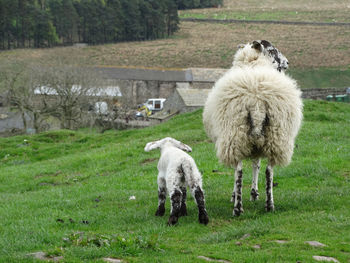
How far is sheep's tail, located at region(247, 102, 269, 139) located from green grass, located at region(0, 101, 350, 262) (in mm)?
1572

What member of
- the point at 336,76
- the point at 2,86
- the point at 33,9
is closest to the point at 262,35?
the point at 336,76

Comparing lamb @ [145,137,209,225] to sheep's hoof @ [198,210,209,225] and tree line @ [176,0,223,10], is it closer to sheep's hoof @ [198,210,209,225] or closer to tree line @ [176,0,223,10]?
sheep's hoof @ [198,210,209,225]

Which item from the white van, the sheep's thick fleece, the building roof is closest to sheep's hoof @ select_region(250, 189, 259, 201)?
the sheep's thick fleece

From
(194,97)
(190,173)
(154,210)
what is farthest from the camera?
(194,97)

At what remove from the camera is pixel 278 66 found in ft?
35.9

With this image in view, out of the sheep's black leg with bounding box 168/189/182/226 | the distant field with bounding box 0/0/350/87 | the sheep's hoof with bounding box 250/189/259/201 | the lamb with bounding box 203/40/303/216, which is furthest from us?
the distant field with bounding box 0/0/350/87

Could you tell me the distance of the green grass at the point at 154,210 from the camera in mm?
6375

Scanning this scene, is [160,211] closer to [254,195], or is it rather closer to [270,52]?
[254,195]

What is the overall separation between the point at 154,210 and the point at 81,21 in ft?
361

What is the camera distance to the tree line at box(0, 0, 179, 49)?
104000mm

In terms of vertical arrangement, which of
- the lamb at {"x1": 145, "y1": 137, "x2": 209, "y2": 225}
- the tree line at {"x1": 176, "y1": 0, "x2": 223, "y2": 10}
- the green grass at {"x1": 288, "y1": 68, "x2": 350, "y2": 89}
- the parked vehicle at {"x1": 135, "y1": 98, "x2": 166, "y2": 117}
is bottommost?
the parked vehicle at {"x1": 135, "y1": 98, "x2": 166, "y2": 117}

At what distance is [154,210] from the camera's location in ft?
31.4

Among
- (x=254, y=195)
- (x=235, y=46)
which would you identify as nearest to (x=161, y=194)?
(x=254, y=195)

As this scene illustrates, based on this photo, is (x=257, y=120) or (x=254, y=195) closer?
(x=257, y=120)
